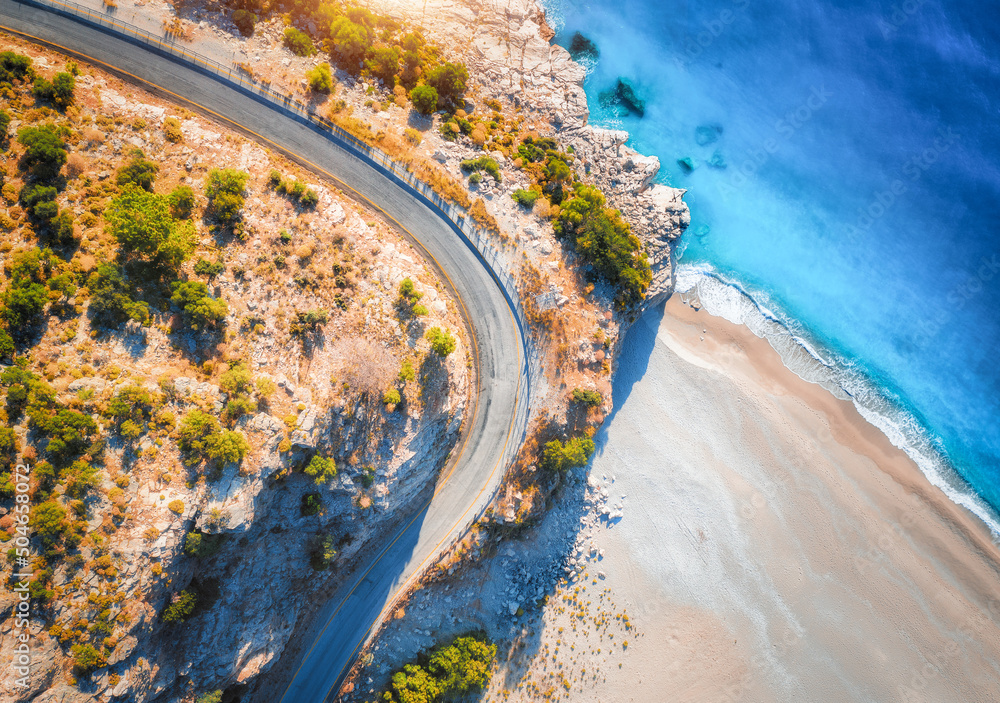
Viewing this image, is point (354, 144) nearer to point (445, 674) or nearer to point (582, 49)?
point (582, 49)

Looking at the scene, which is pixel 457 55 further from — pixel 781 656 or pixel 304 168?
pixel 781 656

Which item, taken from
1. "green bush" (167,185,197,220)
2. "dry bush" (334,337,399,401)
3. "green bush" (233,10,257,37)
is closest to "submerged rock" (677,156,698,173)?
"dry bush" (334,337,399,401)

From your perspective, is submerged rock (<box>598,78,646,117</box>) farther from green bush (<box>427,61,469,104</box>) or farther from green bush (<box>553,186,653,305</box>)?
green bush (<box>427,61,469,104</box>)

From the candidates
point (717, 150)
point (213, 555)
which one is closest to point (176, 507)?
point (213, 555)

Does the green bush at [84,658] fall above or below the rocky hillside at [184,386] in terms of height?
below

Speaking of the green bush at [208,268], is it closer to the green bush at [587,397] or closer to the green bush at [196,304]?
the green bush at [196,304]

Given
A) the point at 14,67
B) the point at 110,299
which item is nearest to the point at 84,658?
the point at 110,299

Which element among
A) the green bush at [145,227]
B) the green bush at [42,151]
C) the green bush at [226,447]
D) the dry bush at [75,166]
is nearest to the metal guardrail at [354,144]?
the green bush at [42,151]
